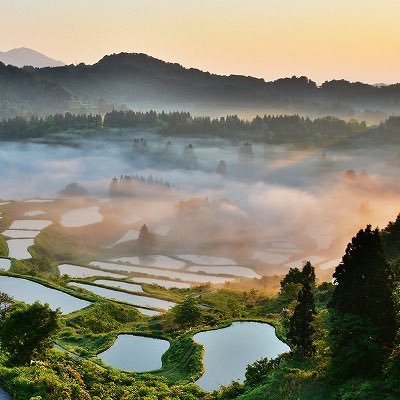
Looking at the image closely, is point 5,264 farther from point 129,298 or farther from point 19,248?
point 19,248

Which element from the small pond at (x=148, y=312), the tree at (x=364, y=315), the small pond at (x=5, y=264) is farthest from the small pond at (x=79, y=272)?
the tree at (x=364, y=315)

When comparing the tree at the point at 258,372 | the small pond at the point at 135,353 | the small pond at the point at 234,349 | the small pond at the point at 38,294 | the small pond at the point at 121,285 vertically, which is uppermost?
the tree at the point at 258,372

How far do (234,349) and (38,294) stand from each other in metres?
34.6

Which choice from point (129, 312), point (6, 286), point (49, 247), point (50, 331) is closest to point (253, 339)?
point (50, 331)

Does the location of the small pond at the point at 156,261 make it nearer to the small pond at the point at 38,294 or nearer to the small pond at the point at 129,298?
the small pond at the point at 129,298

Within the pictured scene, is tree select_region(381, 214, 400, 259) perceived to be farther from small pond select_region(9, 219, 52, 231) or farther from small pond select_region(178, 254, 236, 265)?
small pond select_region(9, 219, 52, 231)

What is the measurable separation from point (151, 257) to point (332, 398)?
13868 cm

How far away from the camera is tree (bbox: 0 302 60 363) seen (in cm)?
3141

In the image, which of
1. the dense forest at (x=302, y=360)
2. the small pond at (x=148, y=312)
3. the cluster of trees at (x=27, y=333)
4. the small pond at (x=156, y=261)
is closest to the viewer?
the dense forest at (x=302, y=360)

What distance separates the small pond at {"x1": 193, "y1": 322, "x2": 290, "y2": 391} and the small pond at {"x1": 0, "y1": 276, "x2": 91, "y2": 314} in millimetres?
24924

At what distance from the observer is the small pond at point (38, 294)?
64.6m

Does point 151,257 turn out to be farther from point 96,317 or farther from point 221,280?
point 96,317

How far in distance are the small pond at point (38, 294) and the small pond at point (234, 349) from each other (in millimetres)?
24924

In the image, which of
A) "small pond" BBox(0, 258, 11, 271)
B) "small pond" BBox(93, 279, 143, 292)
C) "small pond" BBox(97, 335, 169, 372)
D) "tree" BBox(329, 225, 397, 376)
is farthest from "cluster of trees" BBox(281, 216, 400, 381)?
"small pond" BBox(0, 258, 11, 271)
